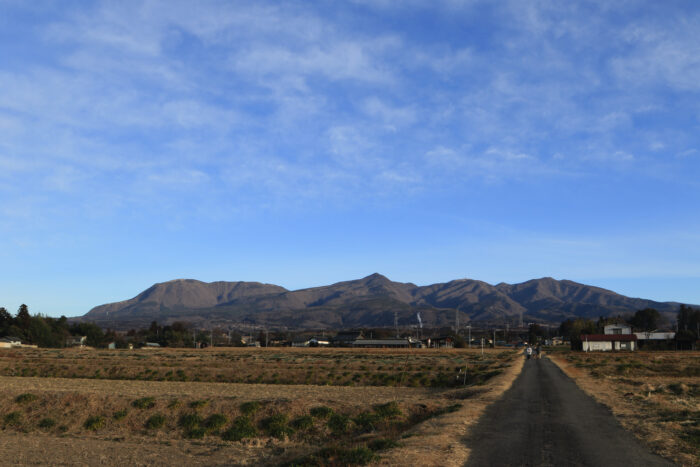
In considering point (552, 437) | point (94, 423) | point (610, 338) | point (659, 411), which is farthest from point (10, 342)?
point (610, 338)

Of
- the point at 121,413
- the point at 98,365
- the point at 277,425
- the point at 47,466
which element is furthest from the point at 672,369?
the point at 98,365

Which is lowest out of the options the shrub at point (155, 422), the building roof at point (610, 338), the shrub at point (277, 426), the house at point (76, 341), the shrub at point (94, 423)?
the house at point (76, 341)

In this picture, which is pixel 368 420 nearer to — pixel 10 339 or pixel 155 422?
pixel 155 422

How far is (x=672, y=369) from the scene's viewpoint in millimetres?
61625

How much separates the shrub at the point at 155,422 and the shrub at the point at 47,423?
6033 millimetres

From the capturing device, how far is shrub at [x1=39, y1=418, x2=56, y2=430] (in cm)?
3016

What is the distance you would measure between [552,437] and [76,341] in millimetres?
173490

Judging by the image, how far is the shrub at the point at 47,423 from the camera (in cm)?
3016

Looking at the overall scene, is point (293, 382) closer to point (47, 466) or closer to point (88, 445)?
point (88, 445)

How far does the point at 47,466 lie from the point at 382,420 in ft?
47.1

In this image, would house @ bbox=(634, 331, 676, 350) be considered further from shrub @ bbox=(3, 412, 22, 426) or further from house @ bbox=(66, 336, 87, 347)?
house @ bbox=(66, 336, 87, 347)

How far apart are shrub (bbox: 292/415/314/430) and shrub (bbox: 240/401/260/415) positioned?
9.05 ft

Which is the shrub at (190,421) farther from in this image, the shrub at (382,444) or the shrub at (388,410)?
the shrub at (382,444)

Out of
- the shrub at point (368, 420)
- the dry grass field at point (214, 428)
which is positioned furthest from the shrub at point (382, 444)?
the shrub at point (368, 420)
